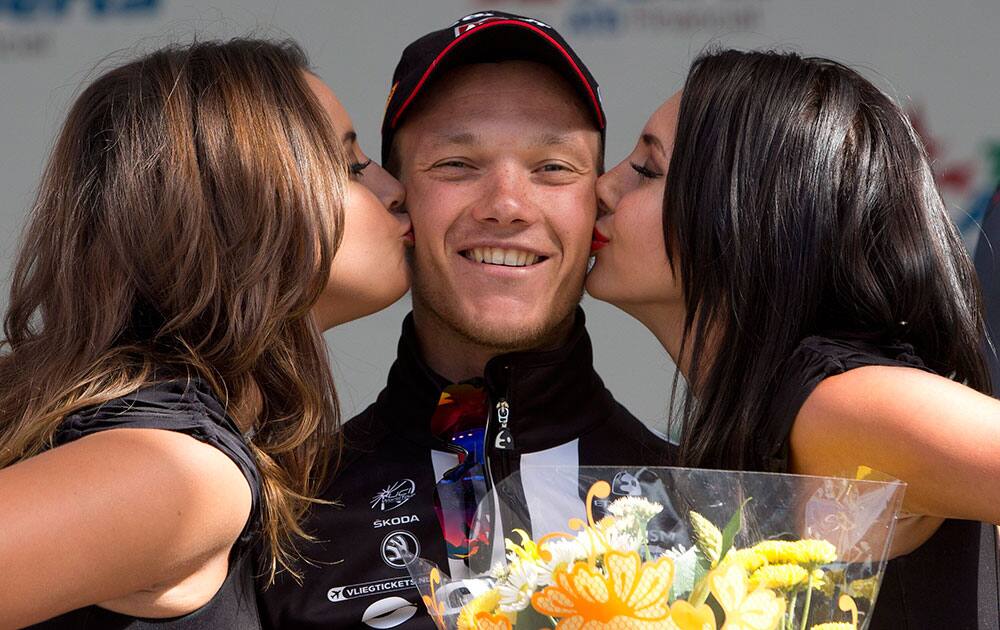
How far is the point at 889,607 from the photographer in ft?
5.55

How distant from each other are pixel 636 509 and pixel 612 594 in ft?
0.39

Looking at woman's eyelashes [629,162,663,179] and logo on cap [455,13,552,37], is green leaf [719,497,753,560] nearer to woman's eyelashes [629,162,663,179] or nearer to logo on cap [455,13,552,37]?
woman's eyelashes [629,162,663,179]

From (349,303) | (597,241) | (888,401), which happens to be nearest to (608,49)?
(597,241)

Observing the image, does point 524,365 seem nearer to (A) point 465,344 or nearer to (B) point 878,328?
(A) point 465,344

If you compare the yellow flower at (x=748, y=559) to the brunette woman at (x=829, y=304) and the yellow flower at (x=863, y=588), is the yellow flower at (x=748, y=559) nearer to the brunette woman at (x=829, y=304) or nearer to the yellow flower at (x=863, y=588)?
the yellow flower at (x=863, y=588)

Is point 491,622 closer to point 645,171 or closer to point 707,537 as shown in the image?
point 707,537

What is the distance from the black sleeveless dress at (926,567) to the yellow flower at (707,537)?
424 mm

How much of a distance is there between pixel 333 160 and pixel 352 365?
5.52ft

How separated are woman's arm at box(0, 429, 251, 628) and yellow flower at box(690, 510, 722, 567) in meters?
0.57

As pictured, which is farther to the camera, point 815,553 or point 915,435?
point 915,435

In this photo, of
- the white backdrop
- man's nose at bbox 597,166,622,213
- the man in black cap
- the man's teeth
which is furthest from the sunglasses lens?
the white backdrop

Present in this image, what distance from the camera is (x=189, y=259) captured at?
1.73 m

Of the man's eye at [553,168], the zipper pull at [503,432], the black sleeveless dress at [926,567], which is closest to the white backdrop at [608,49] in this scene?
the man's eye at [553,168]

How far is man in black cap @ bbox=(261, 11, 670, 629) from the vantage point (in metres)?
2.12
